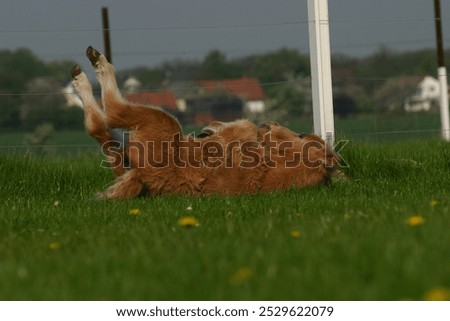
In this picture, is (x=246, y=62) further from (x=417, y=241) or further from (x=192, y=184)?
(x=417, y=241)

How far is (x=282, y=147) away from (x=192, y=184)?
31.2 inches

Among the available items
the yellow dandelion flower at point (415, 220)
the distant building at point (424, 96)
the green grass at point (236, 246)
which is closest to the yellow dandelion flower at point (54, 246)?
the green grass at point (236, 246)

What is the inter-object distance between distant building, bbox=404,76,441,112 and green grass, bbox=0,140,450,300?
25.9 ft

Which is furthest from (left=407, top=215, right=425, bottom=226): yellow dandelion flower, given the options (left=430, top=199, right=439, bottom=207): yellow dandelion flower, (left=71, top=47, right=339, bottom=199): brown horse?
(left=71, top=47, right=339, bottom=199): brown horse

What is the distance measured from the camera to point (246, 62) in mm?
11711

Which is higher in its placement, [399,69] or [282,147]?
[399,69]

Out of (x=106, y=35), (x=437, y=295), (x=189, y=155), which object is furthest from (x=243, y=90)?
(x=437, y=295)

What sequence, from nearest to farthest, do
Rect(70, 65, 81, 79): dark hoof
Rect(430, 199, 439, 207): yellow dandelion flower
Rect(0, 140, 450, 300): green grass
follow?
Rect(0, 140, 450, 300): green grass → Rect(430, 199, 439, 207): yellow dandelion flower → Rect(70, 65, 81, 79): dark hoof

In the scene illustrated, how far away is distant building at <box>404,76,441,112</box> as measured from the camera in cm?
1492

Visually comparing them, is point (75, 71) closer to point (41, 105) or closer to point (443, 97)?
point (41, 105)

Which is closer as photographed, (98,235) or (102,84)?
(98,235)

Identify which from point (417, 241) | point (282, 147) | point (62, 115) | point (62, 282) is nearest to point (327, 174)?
point (282, 147)

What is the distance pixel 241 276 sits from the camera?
3.16 m

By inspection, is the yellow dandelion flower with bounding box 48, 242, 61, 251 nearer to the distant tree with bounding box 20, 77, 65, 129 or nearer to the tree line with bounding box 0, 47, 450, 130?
the tree line with bounding box 0, 47, 450, 130
